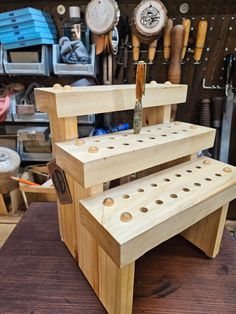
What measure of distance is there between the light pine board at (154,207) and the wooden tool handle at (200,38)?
2.36 feet

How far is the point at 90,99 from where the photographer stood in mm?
425

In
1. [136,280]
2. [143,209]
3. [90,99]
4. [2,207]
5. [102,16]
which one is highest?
[102,16]

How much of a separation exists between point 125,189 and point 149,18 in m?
0.82

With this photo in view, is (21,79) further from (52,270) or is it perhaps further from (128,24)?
(52,270)

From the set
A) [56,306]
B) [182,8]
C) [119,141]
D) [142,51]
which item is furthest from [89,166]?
[182,8]

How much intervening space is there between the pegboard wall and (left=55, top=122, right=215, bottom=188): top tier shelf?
666 mm

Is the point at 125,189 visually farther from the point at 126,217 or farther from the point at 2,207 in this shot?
the point at 2,207

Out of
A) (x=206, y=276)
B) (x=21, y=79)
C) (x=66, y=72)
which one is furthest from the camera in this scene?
(x=21, y=79)

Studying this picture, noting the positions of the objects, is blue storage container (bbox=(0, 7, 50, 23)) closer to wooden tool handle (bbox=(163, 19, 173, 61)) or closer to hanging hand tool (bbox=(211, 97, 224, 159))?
wooden tool handle (bbox=(163, 19, 173, 61))

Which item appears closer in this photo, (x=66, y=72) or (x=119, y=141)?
(x=119, y=141)

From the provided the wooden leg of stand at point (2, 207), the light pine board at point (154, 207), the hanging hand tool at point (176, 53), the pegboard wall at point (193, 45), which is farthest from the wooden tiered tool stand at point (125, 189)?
the wooden leg of stand at point (2, 207)

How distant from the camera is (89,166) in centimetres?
35

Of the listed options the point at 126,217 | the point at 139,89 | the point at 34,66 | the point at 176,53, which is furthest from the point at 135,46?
the point at 126,217

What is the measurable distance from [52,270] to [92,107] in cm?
35
